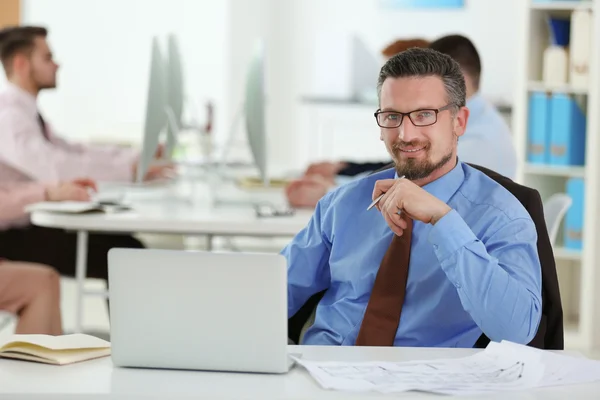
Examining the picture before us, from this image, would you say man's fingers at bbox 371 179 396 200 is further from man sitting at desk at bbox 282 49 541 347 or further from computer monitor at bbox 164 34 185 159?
computer monitor at bbox 164 34 185 159

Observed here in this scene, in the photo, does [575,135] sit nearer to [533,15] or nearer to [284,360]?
[533,15]

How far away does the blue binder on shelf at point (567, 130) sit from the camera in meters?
4.95

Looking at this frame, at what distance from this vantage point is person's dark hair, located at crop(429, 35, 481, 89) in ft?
11.5

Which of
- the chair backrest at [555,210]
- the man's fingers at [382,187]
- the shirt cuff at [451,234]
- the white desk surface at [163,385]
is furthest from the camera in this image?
the chair backrest at [555,210]

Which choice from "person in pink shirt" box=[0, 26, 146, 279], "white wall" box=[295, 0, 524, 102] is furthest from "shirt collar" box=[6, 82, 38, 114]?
"white wall" box=[295, 0, 524, 102]

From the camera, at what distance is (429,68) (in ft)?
6.95

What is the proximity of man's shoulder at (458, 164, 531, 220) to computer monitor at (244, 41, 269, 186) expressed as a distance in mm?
1452

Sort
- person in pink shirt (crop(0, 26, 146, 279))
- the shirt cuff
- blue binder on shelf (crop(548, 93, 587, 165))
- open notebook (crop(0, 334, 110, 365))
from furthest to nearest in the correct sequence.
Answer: blue binder on shelf (crop(548, 93, 587, 165)), person in pink shirt (crop(0, 26, 146, 279)), the shirt cuff, open notebook (crop(0, 334, 110, 365))

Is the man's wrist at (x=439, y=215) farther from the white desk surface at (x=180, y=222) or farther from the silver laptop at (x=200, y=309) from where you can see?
the white desk surface at (x=180, y=222)

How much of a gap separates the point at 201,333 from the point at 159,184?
9.60ft

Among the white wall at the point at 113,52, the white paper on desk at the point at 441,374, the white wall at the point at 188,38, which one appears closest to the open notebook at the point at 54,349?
the white paper on desk at the point at 441,374

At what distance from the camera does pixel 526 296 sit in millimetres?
1921

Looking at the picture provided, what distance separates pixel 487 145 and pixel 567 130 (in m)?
1.59

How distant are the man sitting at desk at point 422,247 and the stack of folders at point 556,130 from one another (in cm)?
289
